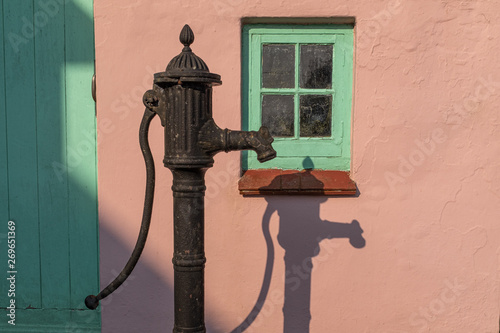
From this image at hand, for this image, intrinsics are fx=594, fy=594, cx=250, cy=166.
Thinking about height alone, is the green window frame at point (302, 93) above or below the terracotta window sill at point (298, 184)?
above

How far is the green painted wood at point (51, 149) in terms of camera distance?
3.42m

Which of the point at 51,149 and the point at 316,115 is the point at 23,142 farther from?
the point at 316,115

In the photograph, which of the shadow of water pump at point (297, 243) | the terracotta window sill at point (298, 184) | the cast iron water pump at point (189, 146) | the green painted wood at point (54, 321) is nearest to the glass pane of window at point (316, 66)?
the terracotta window sill at point (298, 184)

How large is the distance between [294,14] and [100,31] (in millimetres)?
1017

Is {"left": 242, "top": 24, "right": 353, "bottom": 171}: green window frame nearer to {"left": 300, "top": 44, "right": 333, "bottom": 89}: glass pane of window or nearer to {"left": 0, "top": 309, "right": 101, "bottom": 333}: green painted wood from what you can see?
{"left": 300, "top": 44, "right": 333, "bottom": 89}: glass pane of window

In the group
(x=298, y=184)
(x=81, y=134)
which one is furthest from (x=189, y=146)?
(x=81, y=134)

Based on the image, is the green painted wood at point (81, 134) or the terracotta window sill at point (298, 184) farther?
the green painted wood at point (81, 134)

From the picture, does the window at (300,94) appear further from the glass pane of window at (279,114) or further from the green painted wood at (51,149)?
the green painted wood at (51,149)

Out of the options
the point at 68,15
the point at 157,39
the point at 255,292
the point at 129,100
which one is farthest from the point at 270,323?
the point at 68,15

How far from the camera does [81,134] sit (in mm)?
3439

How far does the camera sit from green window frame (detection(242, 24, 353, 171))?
320 centimetres

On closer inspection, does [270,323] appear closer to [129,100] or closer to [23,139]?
[129,100]

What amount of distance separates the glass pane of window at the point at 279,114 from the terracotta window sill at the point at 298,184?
10.6 inches

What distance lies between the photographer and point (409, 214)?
10.3 feet
